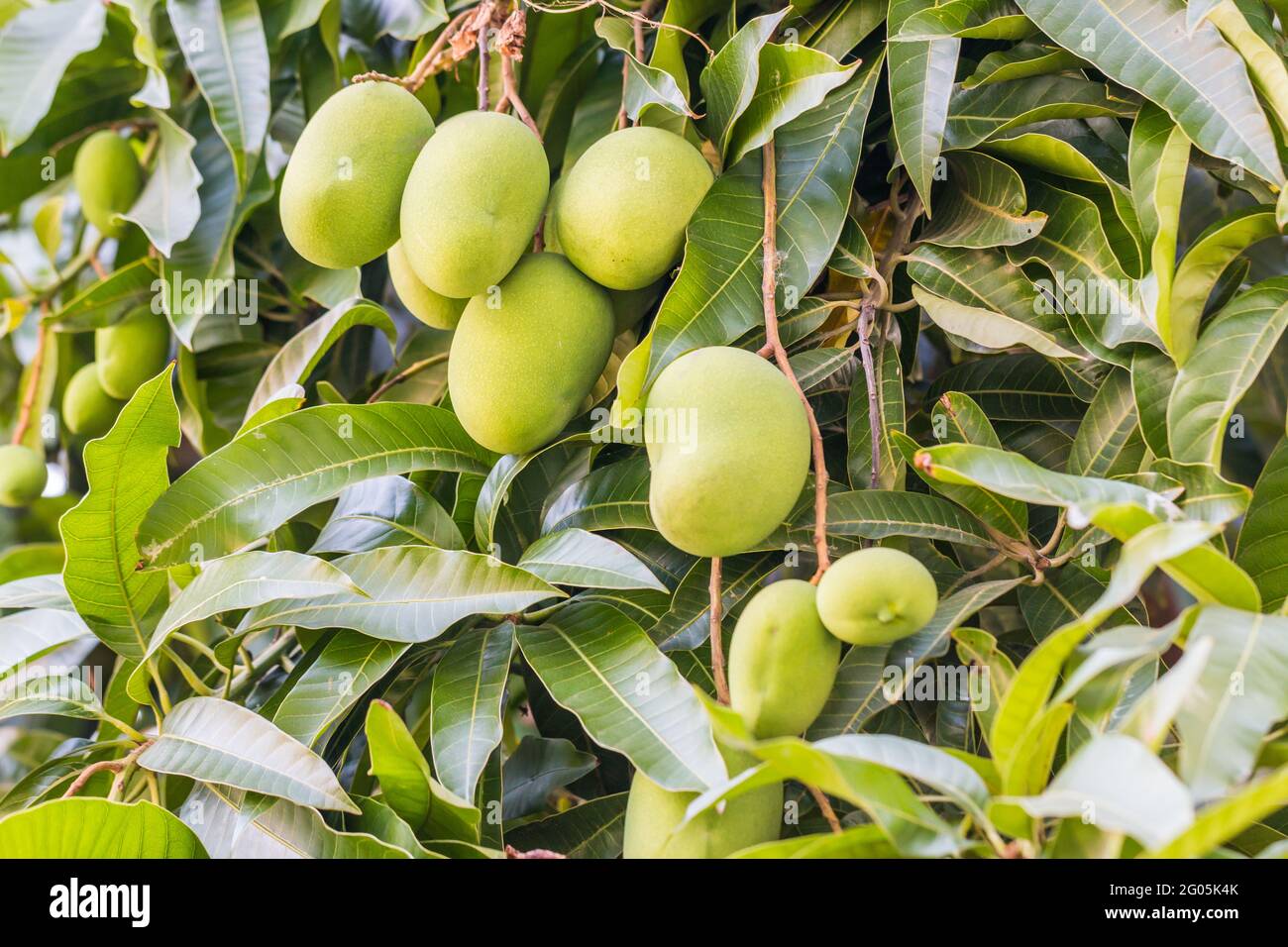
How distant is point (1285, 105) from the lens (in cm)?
77

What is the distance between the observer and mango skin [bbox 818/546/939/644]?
27.5 inches

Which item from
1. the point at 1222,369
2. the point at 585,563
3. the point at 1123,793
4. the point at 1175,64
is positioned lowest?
the point at 1123,793

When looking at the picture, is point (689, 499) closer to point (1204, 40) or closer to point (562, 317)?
point (562, 317)

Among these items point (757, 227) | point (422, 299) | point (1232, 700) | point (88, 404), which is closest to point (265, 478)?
point (422, 299)

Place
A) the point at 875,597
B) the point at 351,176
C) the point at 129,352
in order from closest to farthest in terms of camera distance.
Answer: the point at 875,597, the point at 351,176, the point at 129,352

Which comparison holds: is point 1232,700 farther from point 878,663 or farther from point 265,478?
point 265,478

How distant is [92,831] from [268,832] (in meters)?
0.13

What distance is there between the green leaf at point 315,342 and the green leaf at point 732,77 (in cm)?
38

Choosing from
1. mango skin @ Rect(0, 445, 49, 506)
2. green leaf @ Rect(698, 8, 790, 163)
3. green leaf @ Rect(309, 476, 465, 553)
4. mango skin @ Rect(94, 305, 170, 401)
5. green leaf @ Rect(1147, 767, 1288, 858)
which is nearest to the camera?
green leaf @ Rect(1147, 767, 1288, 858)

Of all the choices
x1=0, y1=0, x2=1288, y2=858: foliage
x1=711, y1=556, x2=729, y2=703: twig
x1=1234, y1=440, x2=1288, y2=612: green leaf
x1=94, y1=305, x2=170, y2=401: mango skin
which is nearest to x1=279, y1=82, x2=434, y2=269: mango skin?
x1=0, y1=0, x2=1288, y2=858: foliage

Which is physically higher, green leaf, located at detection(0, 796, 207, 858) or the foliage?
the foliage

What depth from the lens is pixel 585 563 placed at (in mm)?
854

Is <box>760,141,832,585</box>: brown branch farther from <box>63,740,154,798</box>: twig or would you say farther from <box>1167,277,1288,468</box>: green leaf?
<box>63,740,154,798</box>: twig

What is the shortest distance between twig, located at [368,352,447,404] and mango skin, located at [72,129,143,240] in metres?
0.43
